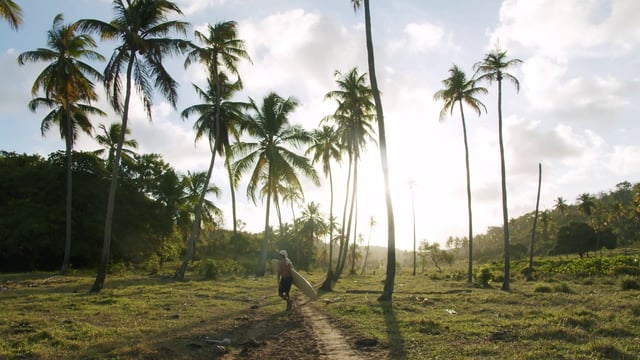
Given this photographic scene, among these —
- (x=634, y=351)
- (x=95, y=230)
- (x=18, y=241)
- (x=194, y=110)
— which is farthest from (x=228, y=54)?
(x=634, y=351)

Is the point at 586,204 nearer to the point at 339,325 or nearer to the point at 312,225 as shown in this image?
the point at 312,225

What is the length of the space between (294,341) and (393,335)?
7.28ft

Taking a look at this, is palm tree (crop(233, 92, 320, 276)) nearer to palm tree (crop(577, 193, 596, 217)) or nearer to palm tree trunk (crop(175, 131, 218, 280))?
palm tree trunk (crop(175, 131, 218, 280))

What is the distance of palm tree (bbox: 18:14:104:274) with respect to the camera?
2306 cm

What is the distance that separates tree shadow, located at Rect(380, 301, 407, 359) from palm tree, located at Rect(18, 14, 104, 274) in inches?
675

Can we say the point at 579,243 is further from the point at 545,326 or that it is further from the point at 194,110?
the point at 545,326

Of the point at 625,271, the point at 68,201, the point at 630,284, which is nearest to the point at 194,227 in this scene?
the point at 68,201

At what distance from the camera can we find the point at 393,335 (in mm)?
10312

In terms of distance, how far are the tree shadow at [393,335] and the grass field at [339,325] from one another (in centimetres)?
2

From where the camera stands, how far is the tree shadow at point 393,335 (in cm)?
864

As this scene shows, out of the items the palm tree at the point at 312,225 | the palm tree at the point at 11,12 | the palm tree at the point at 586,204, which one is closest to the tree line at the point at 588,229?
the palm tree at the point at 586,204

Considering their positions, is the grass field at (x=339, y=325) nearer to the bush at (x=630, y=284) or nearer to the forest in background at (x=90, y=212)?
the bush at (x=630, y=284)

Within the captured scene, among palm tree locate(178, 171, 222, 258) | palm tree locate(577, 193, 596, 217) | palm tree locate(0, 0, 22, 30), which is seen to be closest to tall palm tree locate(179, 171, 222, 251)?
palm tree locate(178, 171, 222, 258)

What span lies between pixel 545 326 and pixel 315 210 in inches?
1823
